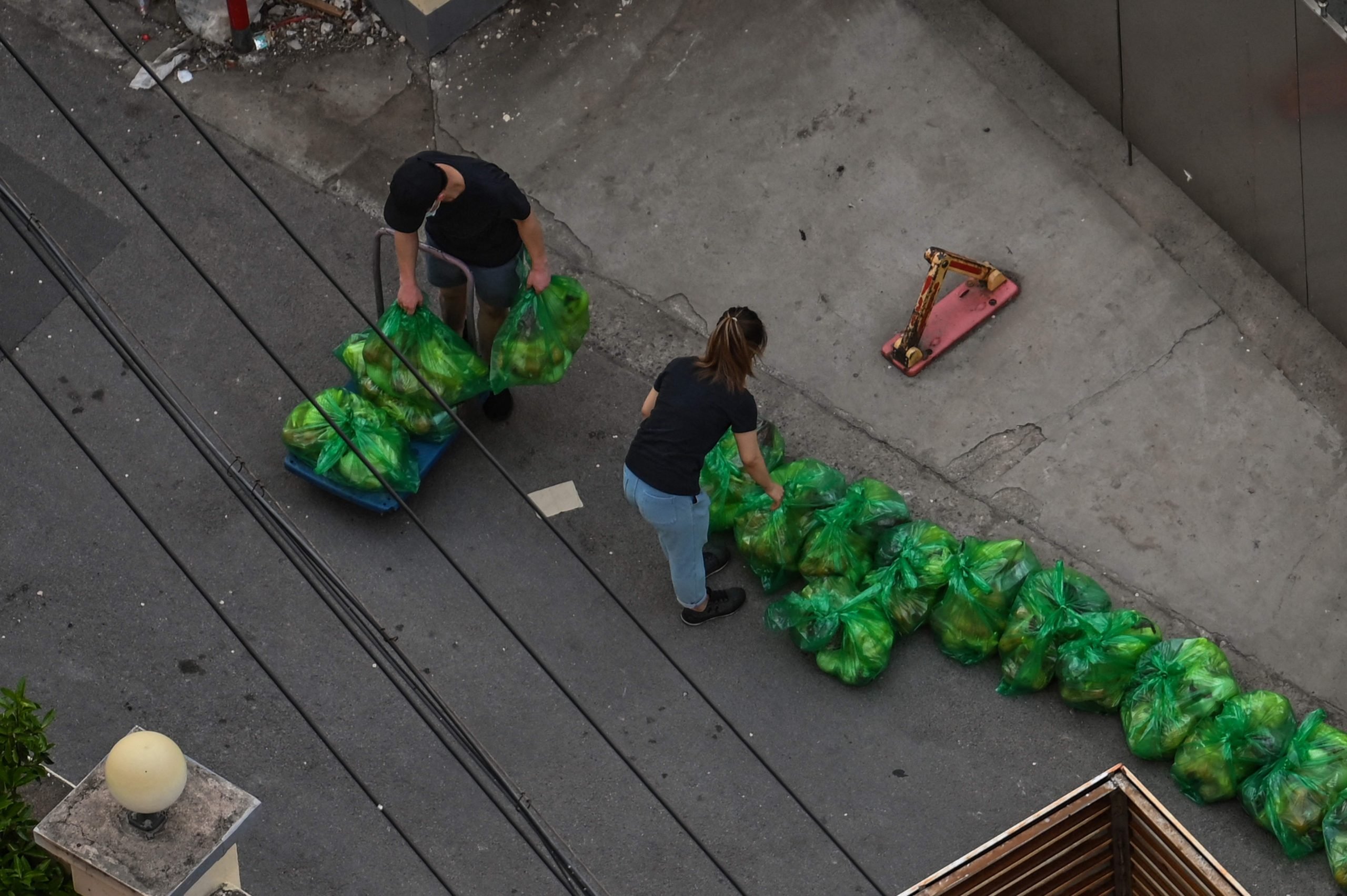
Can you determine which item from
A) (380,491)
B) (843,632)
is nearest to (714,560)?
(843,632)

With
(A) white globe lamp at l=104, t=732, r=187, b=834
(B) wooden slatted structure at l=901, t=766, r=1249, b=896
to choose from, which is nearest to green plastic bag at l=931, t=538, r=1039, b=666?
(B) wooden slatted structure at l=901, t=766, r=1249, b=896

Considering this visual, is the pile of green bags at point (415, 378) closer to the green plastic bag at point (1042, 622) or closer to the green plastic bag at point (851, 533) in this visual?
the green plastic bag at point (851, 533)

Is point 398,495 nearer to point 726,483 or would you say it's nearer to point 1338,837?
point 726,483

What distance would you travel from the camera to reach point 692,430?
6.82 m

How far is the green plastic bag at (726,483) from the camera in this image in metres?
7.74

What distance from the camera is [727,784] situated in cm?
742

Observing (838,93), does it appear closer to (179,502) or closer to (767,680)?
(767,680)

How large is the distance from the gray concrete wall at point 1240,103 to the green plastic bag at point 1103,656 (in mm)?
1960

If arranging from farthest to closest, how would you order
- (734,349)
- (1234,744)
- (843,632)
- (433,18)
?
(433,18)
(843,632)
(1234,744)
(734,349)

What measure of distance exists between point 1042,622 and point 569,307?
7.52 feet

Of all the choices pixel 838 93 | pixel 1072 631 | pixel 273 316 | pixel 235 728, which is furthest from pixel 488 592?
pixel 838 93

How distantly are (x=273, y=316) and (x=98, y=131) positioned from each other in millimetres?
1431

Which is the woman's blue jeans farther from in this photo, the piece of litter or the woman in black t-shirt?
the piece of litter

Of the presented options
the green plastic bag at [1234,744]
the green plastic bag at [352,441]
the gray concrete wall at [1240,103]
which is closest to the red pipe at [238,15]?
the green plastic bag at [352,441]
